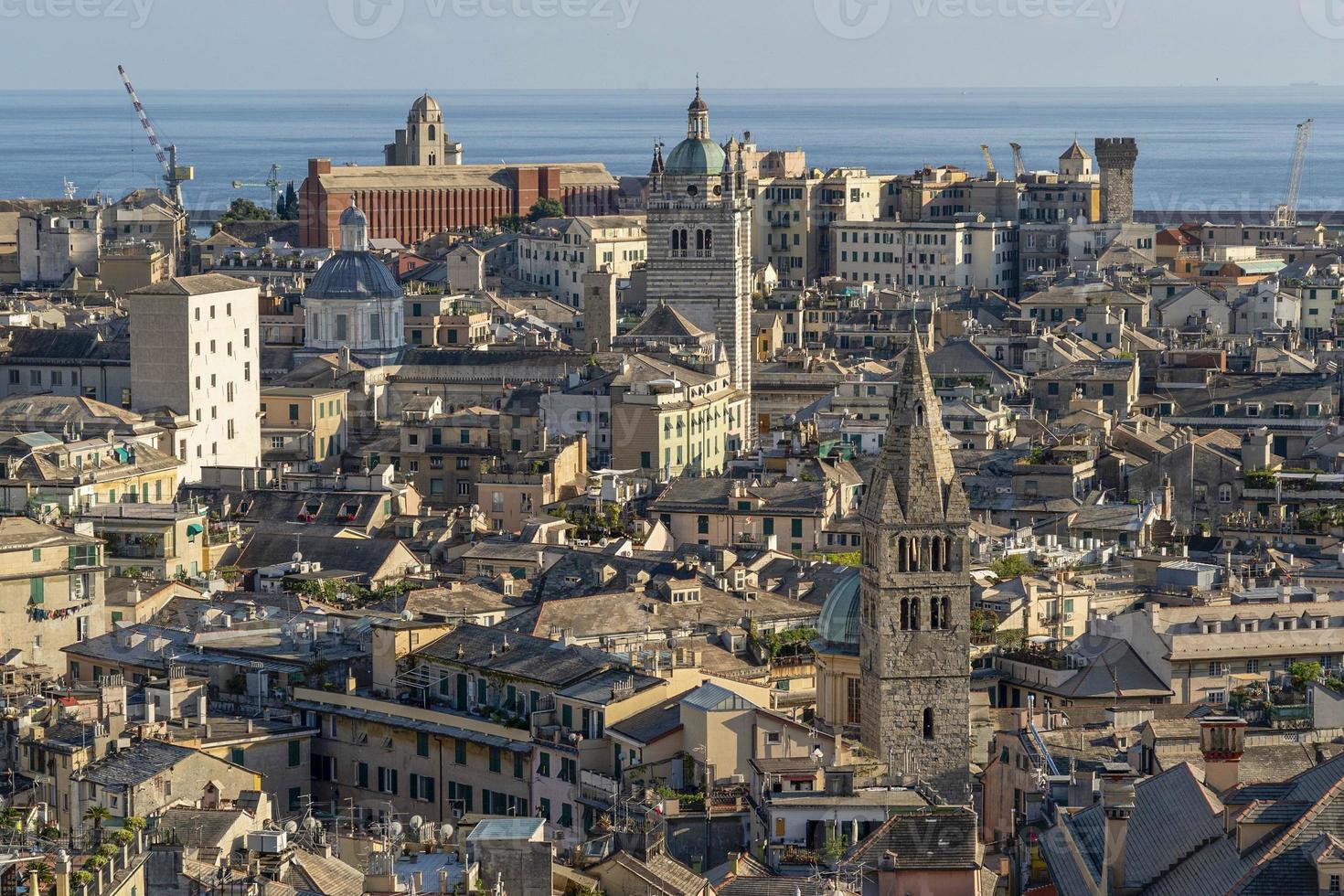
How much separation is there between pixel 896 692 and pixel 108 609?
1885 cm

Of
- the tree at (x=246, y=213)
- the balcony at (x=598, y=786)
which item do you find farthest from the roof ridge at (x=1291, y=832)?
the tree at (x=246, y=213)

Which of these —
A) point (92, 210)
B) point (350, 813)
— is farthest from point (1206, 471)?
point (92, 210)

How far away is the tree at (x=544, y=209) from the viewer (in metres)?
169

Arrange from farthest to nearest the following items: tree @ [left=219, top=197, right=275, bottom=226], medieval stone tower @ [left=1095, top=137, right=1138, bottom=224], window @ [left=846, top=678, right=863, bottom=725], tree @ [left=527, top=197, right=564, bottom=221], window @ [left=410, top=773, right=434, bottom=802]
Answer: tree @ [left=219, top=197, right=275, bottom=226] → tree @ [left=527, top=197, right=564, bottom=221] → medieval stone tower @ [left=1095, top=137, right=1138, bottom=224] → window @ [left=410, top=773, right=434, bottom=802] → window @ [left=846, top=678, right=863, bottom=725]

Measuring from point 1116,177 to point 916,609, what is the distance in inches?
4638

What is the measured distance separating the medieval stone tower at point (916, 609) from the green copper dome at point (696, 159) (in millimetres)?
57332

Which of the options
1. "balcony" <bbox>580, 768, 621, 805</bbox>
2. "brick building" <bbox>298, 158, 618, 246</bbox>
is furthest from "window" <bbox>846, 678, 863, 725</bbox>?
"brick building" <bbox>298, 158, 618, 246</bbox>

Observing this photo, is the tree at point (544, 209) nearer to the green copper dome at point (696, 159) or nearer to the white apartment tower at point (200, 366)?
the green copper dome at point (696, 159)

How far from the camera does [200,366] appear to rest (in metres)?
91.2

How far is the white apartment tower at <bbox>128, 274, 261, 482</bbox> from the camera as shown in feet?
295

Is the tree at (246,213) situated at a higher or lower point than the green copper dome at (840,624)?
higher

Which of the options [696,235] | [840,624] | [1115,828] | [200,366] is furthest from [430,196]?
[1115,828]

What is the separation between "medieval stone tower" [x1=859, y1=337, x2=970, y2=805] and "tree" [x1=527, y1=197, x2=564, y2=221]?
11880cm

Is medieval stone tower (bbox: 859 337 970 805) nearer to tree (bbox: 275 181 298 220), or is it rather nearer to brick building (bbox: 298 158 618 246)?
brick building (bbox: 298 158 618 246)
